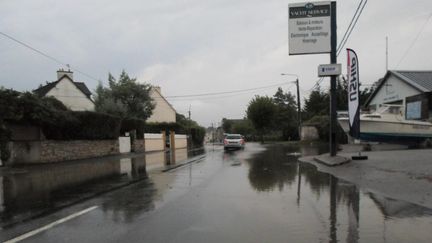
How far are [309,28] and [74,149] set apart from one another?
50.2 ft

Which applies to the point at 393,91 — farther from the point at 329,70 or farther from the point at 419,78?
the point at 329,70

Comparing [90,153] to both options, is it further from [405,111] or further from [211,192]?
[405,111]

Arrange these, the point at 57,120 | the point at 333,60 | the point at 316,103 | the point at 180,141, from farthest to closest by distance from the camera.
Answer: the point at 316,103, the point at 180,141, the point at 57,120, the point at 333,60

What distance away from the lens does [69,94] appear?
173 feet

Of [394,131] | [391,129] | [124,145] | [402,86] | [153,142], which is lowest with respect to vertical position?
[153,142]

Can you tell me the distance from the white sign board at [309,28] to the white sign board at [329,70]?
33.2 inches

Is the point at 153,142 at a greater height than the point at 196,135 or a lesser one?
greater

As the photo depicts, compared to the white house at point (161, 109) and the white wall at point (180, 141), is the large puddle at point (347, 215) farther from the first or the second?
the white house at point (161, 109)

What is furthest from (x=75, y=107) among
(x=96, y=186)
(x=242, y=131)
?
(x=242, y=131)

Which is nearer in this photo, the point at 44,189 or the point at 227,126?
the point at 44,189

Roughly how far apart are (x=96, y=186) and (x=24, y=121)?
11207 millimetres

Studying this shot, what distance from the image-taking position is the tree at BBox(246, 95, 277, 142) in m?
69.6

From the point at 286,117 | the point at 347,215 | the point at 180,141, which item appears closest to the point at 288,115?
the point at 286,117

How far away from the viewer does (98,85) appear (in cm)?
5522
